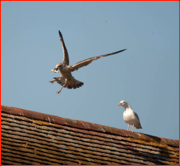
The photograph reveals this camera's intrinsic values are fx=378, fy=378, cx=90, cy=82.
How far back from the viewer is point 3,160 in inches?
262

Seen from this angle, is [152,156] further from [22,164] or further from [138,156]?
[22,164]

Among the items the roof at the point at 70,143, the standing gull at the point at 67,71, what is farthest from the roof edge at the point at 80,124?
the standing gull at the point at 67,71

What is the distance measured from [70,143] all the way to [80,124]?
88cm

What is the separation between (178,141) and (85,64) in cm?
539

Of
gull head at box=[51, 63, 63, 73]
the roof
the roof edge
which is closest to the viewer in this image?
the roof

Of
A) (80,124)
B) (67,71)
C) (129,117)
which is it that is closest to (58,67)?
(67,71)

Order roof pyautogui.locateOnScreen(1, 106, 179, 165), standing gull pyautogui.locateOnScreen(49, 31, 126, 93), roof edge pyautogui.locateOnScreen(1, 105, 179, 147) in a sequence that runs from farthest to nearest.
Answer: standing gull pyautogui.locateOnScreen(49, 31, 126, 93), roof edge pyautogui.locateOnScreen(1, 105, 179, 147), roof pyautogui.locateOnScreen(1, 106, 179, 165)

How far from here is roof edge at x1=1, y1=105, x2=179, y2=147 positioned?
8.40m

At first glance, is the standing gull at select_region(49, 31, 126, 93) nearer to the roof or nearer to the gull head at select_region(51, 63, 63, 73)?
the gull head at select_region(51, 63, 63, 73)

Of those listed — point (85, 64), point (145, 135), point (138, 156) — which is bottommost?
point (138, 156)

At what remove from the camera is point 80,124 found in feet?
29.4

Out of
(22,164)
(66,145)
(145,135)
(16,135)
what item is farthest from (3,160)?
(145,135)

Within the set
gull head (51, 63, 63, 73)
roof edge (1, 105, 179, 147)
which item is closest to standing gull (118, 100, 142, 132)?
roof edge (1, 105, 179, 147)

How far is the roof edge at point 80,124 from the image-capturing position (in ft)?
27.6
